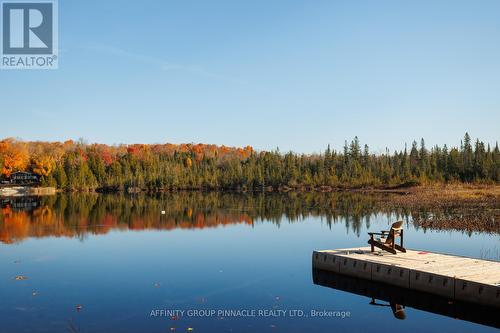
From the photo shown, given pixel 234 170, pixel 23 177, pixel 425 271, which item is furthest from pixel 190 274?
pixel 23 177

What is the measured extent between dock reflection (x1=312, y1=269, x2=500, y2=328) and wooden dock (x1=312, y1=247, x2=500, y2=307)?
217 mm

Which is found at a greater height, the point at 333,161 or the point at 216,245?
the point at 333,161

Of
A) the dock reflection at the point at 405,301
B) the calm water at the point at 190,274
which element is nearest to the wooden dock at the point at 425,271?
Answer: the dock reflection at the point at 405,301

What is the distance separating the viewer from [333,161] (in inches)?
5482

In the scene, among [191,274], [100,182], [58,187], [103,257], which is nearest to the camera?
[191,274]

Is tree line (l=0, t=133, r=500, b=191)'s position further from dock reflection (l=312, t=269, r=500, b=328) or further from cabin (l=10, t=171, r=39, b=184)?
dock reflection (l=312, t=269, r=500, b=328)

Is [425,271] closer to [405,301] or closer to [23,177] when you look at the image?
[405,301]

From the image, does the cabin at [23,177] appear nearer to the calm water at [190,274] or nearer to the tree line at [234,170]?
the tree line at [234,170]

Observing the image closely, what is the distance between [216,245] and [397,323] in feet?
67.9

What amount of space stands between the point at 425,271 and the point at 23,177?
472ft

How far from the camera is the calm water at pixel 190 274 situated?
58.3ft

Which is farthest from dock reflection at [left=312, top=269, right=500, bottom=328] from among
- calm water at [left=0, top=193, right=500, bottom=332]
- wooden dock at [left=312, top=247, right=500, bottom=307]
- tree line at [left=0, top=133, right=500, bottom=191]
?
tree line at [left=0, top=133, right=500, bottom=191]

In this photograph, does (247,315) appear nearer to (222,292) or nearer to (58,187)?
(222,292)

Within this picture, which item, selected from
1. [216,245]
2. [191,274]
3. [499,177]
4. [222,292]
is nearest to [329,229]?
[216,245]
